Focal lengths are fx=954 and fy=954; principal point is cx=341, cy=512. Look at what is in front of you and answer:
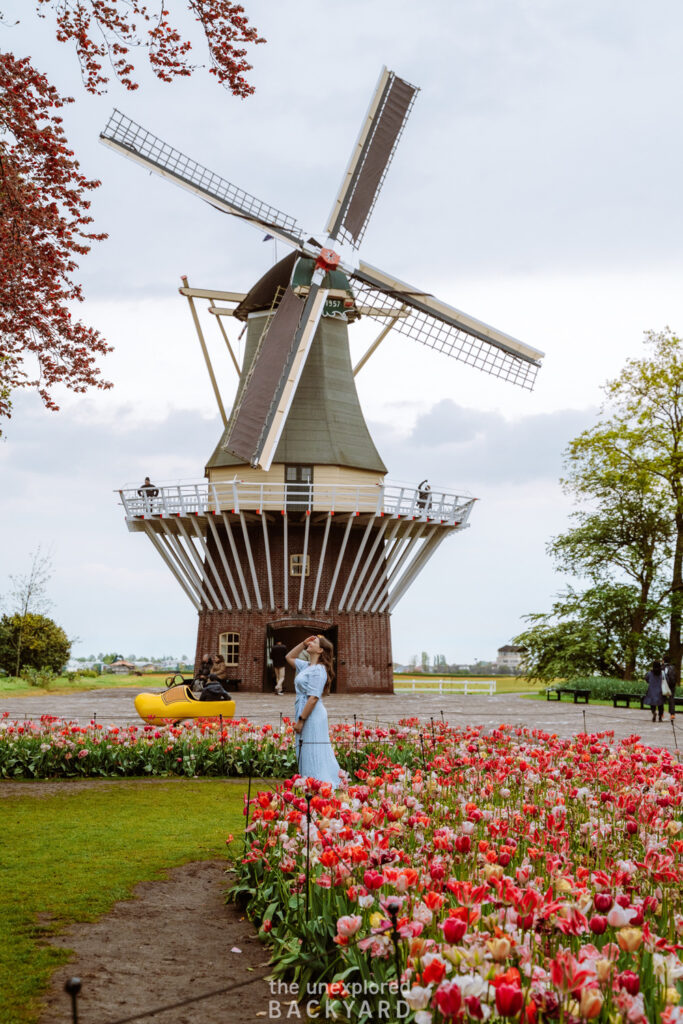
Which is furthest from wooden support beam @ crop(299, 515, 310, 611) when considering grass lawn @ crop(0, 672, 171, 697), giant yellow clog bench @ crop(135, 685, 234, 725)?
giant yellow clog bench @ crop(135, 685, 234, 725)

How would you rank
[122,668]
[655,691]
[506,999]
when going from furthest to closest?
[122,668]
[655,691]
[506,999]

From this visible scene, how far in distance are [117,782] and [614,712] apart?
52.2 feet

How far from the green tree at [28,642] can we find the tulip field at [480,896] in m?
34.2

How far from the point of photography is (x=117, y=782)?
12539 millimetres

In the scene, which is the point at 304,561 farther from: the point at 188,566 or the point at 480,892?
the point at 480,892

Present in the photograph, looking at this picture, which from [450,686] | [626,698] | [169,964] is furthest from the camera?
[450,686]

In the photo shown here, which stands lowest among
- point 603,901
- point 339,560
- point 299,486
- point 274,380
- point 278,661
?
point 603,901

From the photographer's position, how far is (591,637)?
112 ft

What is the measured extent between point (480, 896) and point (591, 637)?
Result: 32125 millimetres

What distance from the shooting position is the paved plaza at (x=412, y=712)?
60.8ft

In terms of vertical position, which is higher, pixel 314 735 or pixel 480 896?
pixel 314 735

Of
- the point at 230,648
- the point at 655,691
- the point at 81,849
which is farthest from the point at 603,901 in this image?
the point at 230,648

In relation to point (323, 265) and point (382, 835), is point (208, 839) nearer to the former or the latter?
point (382, 835)

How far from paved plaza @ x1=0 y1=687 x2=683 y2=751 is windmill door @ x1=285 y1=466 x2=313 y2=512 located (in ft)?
18.4
